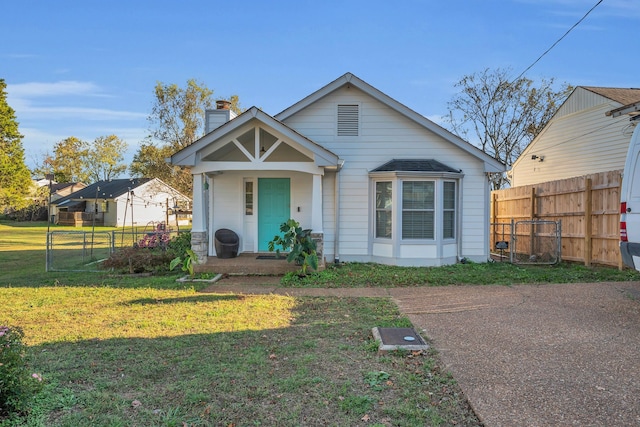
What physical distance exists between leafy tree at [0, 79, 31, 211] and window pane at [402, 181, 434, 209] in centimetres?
3730

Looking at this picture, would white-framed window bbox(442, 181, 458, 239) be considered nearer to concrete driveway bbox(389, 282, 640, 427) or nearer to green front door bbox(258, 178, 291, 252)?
concrete driveway bbox(389, 282, 640, 427)

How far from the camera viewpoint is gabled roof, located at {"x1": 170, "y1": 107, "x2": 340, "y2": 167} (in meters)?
9.37

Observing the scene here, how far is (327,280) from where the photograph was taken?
8.95 m

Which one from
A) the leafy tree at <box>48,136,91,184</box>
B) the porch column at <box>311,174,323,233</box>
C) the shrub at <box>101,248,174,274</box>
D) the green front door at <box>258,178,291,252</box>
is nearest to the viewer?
the porch column at <box>311,174,323,233</box>

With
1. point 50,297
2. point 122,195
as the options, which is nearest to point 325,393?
point 50,297

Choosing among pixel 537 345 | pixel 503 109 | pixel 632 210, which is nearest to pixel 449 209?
pixel 632 210

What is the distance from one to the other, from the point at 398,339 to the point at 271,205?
7.25 m

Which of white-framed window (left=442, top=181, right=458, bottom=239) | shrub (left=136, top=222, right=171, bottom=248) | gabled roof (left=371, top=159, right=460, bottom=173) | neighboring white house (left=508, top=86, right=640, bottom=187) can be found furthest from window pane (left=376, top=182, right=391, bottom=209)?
neighboring white house (left=508, top=86, right=640, bottom=187)

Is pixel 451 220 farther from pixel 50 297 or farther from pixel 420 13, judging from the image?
pixel 50 297

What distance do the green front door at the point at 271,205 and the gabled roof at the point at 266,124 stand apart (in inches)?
86.2

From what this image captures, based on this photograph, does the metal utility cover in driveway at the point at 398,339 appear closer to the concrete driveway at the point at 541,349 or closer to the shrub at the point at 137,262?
the concrete driveway at the point at 541,349

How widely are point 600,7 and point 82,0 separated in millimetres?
12495

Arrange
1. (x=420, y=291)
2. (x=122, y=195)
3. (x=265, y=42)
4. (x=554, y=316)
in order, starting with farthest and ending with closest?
(x=122, y=195)
(x=265, y=42)
(x=420, y=291)
(x=554, y=316)

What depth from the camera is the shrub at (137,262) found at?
1007 centimetres
